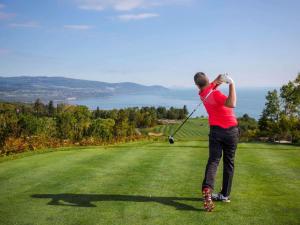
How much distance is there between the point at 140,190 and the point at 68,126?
49.7m

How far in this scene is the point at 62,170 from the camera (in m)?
8.76

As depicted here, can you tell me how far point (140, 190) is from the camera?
681 centimetres

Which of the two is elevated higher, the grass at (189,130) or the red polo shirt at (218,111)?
the red polo shirt at (218,111)

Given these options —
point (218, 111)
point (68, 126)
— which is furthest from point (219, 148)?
point (68, 126)

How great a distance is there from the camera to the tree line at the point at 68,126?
16309 mm

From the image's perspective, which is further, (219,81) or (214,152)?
(214,152)

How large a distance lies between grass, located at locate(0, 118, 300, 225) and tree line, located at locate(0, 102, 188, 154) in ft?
18.6

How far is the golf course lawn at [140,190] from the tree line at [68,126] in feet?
18.3

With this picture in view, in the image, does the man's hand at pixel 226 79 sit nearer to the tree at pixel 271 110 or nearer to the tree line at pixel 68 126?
the tree line at pixel 68 126

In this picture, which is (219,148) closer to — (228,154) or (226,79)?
(228,154)

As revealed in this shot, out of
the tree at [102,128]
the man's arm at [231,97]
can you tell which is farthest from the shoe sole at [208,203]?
the tree at [102,128]

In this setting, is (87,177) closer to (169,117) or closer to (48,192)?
(48,192)

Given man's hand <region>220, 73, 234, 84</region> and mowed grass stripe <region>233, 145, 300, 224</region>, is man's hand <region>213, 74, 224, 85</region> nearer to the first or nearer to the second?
man's hand <region>220, 73, 234, 84</region>

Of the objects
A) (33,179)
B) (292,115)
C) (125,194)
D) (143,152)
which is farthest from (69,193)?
(292,115)
